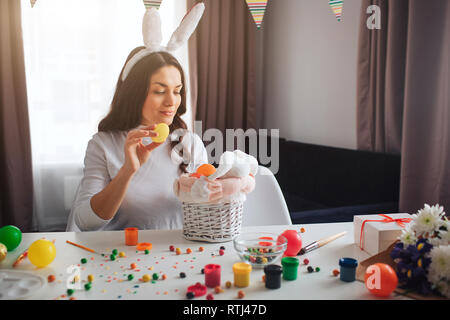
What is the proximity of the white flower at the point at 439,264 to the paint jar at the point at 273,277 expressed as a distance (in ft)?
0.95

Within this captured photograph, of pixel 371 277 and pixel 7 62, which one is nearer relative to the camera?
pixel 371 277

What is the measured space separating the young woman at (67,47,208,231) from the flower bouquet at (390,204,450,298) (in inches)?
32.2

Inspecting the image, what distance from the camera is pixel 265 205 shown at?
162 cm

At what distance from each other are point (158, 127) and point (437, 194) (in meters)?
1.48

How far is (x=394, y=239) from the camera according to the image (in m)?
1.03

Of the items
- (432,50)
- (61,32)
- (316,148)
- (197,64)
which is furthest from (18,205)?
(432,50)

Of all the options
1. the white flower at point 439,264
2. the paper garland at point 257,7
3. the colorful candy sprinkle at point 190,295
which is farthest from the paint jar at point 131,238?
the paper garland at point 257,7

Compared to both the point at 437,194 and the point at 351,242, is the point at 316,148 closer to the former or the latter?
the point at 437,194

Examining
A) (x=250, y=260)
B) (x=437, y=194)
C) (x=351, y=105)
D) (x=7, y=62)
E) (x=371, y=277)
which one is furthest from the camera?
(x=7, y=62)

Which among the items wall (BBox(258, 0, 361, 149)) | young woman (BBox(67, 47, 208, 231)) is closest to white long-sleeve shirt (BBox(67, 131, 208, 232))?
young woman (BBox(67, 47, 208, 231))

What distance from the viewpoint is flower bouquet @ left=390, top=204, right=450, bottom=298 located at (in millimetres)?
787

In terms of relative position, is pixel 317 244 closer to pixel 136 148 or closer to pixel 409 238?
pixel 409 238

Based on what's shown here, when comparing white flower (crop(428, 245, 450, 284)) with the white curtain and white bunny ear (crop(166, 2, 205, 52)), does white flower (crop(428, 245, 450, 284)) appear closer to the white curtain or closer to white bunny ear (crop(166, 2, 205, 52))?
white bunny ear (crop(166, 2, 205, 52))

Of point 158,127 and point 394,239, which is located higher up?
point 158,127
